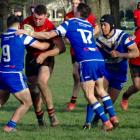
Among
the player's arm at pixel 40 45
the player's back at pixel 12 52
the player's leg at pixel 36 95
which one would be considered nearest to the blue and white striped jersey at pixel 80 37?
the player's arm at pixel 40 45

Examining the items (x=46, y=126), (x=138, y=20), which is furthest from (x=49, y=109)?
(x=138, y=20)

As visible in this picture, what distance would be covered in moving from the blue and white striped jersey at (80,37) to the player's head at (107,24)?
1.75ft

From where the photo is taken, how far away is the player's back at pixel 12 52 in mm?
9734

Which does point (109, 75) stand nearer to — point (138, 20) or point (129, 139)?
point (129, 139)

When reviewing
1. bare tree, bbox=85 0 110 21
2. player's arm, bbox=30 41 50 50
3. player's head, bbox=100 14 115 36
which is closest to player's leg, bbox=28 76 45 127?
player's arm, bbox=30 41 50 50

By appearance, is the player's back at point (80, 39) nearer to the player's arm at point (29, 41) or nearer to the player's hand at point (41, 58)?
the player's arm at point (29, 41)

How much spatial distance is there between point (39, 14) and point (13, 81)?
132 cm

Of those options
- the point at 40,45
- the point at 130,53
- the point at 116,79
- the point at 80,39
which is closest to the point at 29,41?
the point at 40,45

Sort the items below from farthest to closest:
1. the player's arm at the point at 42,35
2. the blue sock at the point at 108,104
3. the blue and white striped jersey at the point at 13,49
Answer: the blue sock at the point at 108,104 → the player's arm at the point at 42,35 → the blue and white striped jersey at the point at 13,49

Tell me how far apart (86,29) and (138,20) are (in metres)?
3.85

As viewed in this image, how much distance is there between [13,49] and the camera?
973cm

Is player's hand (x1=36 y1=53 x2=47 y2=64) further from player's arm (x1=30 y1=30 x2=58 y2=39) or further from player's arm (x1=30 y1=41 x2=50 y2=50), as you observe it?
player's arm (x1=30 y1=30 x2=58 y2=39)

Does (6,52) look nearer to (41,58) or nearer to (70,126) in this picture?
(41,58)

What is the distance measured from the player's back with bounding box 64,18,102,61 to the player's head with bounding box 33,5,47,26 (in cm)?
75
